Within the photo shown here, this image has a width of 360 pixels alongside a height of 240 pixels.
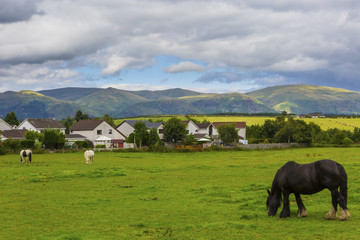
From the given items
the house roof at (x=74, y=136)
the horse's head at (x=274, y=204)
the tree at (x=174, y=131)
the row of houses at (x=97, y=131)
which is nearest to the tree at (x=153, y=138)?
the row of houses at (x=97, y=131)

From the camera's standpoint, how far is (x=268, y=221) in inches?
582

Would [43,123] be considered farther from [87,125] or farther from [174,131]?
[174,131]

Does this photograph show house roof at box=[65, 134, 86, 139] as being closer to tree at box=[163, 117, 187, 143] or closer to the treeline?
tree at box=[163, 117, 187, 143]

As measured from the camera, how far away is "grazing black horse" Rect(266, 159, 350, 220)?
558 inches

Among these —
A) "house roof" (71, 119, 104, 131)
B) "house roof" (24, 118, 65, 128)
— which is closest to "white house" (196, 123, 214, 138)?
"house roof" (71, 119, 104, 131)

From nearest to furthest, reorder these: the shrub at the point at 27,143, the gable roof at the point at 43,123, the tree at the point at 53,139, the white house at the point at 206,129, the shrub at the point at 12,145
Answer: the shrub at the point at 12,145 → the shrub at the point at 27,143 → the tree at the point at 53,139 → the gable roof at the point at 43,123 → the white house at the point at 206,129

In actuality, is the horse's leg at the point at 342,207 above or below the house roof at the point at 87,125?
below

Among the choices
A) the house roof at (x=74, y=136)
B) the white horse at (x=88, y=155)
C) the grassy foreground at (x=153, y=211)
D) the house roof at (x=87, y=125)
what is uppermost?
the house roof at (x=87, y=125)

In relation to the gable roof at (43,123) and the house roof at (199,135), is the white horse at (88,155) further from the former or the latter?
the gable roof at (43,123)

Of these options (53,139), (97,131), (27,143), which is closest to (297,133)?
(97,131)

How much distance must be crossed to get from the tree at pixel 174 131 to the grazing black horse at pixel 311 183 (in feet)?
257

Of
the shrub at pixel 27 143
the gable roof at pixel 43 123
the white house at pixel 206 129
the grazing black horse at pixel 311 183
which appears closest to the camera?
the grazing black horse at pixel 311 183

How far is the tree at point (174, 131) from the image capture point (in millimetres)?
94375

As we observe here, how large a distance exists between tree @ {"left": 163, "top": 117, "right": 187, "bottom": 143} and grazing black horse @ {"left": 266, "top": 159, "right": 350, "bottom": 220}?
78435mm
